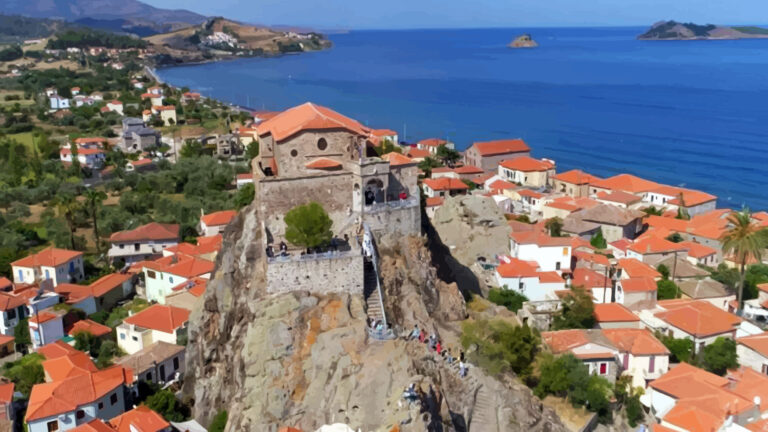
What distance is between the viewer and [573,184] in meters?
67.8

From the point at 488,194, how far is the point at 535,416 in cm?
3866

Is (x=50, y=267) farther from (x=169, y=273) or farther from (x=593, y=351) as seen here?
(x=593, y=351)

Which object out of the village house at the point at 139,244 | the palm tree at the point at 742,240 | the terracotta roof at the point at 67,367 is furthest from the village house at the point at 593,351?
the village house at the point at 139,244

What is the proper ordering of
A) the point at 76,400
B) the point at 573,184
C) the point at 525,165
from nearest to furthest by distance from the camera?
1. the point at 76,400
2. the point at 573,184
3. the point at 525,165

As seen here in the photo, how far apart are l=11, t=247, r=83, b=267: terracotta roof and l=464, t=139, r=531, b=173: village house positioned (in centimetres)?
4374

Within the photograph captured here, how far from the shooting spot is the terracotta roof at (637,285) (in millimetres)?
38500

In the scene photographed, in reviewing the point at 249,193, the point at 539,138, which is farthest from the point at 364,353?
the point at 539,138

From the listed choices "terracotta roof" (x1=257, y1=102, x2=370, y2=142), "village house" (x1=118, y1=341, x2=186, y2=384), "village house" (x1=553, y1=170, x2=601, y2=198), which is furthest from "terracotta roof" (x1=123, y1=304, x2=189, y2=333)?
"village house" (x1=553, y1=170, x2=601, y2=198)

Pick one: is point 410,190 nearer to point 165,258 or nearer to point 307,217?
point 307,217

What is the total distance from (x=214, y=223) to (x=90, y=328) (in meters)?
15.8

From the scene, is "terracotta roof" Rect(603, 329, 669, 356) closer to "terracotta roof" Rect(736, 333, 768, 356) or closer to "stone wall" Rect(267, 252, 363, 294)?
"terracotta roof" Rect(736, 333, 768, 356)

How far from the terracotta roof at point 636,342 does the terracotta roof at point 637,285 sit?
413cm

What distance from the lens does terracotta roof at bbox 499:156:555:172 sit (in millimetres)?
70062

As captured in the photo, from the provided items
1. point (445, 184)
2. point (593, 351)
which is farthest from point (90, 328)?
point (445, 184)
